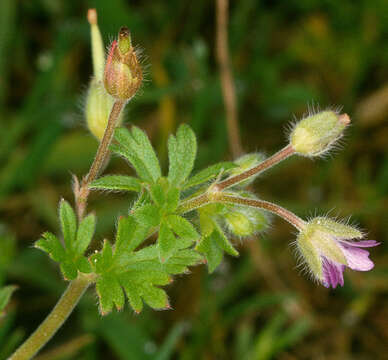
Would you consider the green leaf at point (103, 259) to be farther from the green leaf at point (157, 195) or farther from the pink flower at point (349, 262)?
the pink flower at point (349, 262)

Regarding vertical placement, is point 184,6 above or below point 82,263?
above

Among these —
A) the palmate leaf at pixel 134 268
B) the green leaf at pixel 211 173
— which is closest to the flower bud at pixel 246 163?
the green leaf at pixel 211 173

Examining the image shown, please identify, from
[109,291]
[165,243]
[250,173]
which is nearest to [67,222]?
[109,291]

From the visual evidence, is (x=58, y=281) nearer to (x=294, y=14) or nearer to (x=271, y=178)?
(x=271, y=178)

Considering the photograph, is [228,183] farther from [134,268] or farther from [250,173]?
[134,268]

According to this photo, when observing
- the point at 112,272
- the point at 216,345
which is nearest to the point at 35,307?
the point at 216,345
